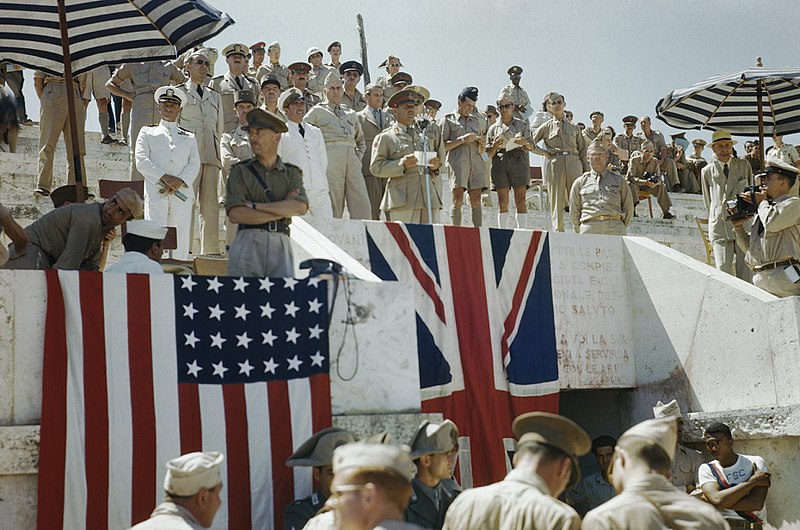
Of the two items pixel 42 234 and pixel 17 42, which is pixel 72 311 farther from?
pixel 17 42

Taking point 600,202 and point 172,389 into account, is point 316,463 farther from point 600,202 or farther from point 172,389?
point 600,202

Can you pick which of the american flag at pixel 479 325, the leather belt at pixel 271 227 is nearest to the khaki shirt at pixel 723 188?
the american flag at pixel 479 325

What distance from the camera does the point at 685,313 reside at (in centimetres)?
1103

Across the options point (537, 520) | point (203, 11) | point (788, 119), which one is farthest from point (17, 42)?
point (788, 119)

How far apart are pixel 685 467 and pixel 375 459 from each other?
20.1 feet

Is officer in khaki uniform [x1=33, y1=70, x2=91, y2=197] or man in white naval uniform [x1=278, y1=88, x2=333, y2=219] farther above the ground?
officer in khaki uniform [x1=33, y1=70, x2=91, y2=197]

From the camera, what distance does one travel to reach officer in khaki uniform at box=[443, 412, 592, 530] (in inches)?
191

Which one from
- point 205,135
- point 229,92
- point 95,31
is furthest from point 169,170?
point 229,92

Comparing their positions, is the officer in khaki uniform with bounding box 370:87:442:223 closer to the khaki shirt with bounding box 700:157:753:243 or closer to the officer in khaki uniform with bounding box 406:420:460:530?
the khaki shirt with bounding box 700:157:753:243

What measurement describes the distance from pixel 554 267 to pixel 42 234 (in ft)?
15.1

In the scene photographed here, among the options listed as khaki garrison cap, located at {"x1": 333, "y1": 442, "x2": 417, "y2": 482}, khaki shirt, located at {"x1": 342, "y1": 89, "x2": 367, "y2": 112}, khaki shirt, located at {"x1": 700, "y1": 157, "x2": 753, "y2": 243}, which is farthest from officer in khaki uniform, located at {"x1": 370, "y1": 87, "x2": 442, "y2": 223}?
khaki garrison cap, located at {"x1": 333, "y1": 442, "x2": 417, "y2": 482}

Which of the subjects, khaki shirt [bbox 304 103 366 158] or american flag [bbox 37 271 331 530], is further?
khaki shirt [bbox 304 103 366 158]

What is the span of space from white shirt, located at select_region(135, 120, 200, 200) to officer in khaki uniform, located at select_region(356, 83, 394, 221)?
249 centimetres

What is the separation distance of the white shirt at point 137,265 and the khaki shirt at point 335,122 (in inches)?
205
